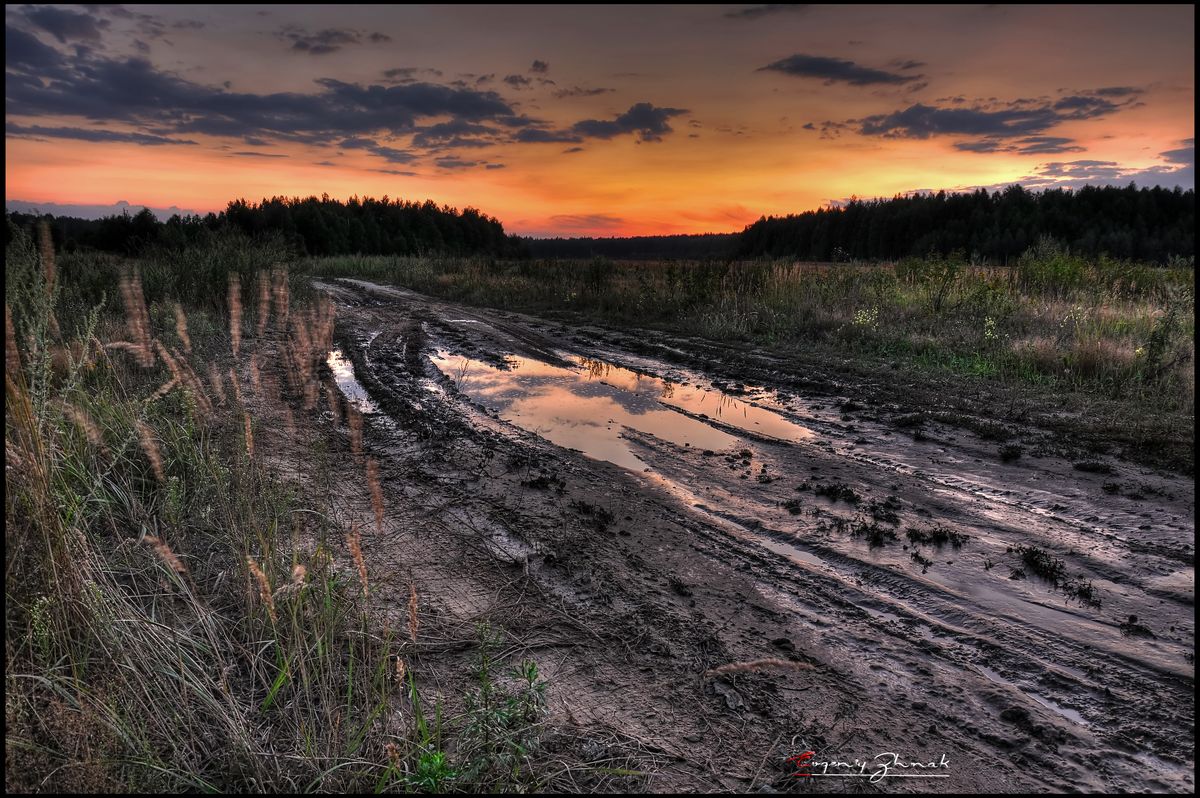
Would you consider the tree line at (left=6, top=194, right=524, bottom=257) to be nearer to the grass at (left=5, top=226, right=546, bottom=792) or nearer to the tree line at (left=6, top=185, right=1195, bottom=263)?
the tree line at (left=6, top=185, right=1195, bottom=263)

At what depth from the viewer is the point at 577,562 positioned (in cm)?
357

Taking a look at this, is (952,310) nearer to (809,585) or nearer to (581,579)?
(809,585)

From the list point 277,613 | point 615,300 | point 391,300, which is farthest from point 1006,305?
point 391,300

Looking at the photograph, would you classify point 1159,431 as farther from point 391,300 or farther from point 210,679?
point 391,300

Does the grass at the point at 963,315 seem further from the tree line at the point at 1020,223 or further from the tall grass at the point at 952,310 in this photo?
the tree line at the point at 1020,223


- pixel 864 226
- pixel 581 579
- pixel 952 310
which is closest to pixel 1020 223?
pixel 864 226

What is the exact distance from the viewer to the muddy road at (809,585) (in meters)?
2.29

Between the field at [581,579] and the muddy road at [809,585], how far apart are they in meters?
0.02

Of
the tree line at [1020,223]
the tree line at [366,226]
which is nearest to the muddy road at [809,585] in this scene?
the tree line at [1020,223]

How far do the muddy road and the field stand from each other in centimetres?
2

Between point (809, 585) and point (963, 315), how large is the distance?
31.5ft

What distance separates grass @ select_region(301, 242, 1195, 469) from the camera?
290 inches
